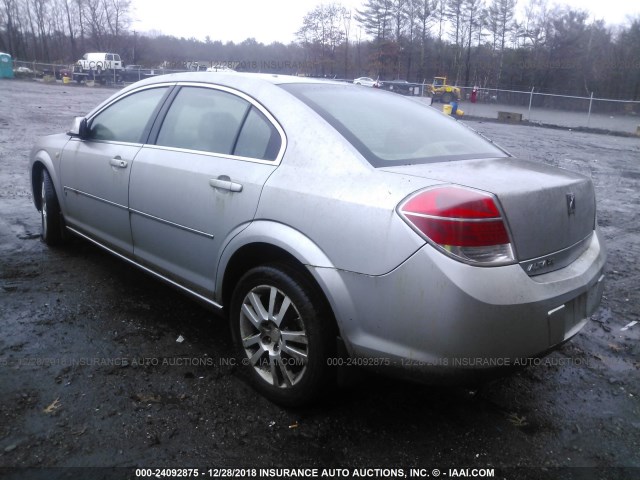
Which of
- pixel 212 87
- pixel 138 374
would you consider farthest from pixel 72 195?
pixel 138 374

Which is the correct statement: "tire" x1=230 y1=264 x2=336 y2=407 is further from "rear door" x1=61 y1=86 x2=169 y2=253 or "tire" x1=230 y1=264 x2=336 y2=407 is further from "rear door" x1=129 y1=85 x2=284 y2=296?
"rear door" x1=61 y1=86 x2=169 y2=253

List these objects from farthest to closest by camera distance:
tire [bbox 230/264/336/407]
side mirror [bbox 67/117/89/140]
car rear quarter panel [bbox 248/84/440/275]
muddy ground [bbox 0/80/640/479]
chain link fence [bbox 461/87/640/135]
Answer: chain link fence [bbox 461/87/640/135]
side mirror [bbox 67/117/89/140]
tire [bbox 230/264/336/407]
muddy ground [bbox 0/80/640/479]
car rear quarter panel [bbox 248/84/440/275]

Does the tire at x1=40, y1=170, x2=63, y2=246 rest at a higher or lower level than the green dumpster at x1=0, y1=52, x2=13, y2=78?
lower

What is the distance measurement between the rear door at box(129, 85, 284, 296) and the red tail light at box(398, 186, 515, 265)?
92 centimetres

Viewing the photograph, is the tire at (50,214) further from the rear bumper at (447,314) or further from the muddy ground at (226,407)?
the rear bumper at (447,314)

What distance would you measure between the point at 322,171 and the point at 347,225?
1.21 feet

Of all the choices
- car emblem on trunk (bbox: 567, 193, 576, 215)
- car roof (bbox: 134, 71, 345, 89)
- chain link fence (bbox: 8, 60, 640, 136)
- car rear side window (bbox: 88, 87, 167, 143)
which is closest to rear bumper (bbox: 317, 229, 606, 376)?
car emblem on trunk (bbox: 567, 193, 576, 215)

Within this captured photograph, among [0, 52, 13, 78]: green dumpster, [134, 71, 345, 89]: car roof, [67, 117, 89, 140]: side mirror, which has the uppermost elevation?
[0, 52, 13, 78]: green dumpster

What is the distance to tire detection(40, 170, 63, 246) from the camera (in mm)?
4848

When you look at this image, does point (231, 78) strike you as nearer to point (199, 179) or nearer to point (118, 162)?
point (199, 179)

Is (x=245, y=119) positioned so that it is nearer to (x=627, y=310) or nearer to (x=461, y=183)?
(x=461, y=183)

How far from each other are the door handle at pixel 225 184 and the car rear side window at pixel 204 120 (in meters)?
0.19

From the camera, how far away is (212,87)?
11.1ft

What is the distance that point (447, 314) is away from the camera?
2113 mm
